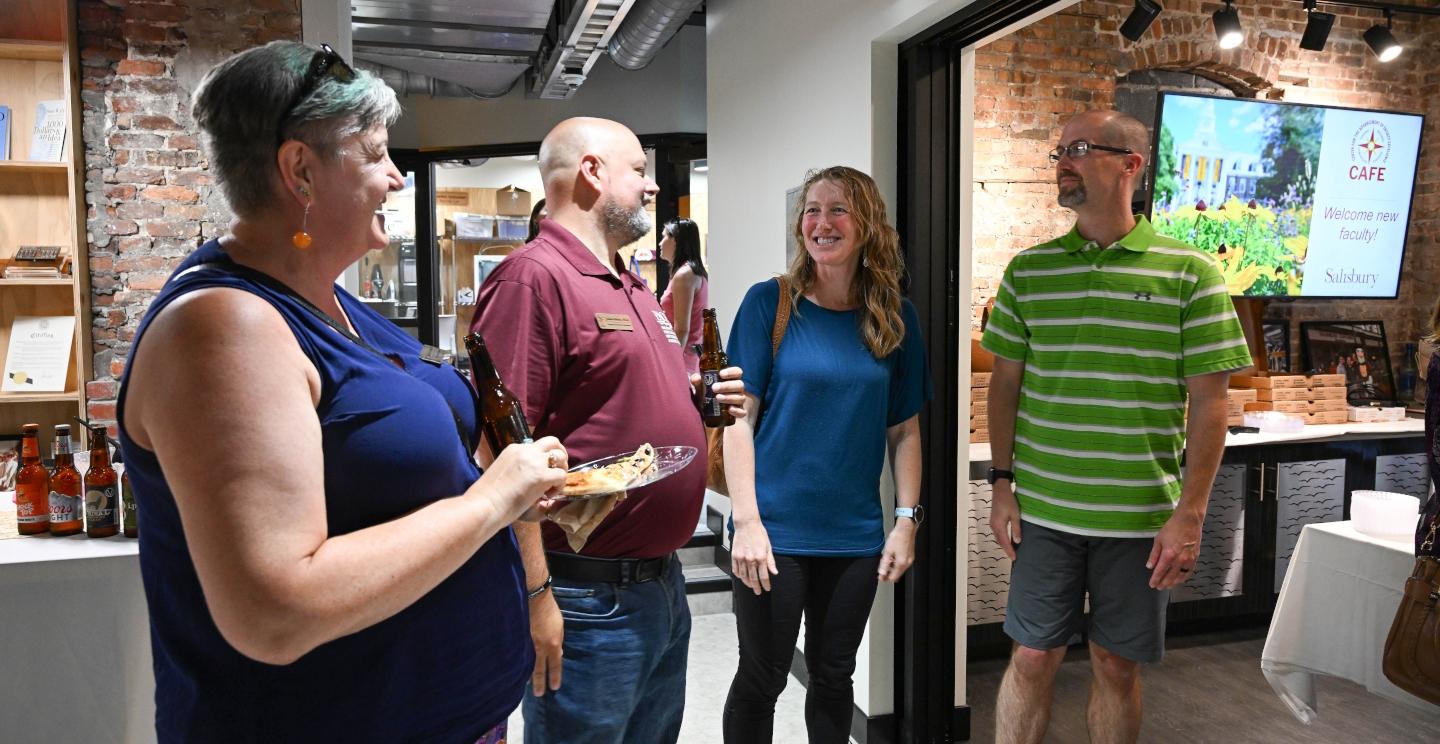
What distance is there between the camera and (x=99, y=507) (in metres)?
2.57

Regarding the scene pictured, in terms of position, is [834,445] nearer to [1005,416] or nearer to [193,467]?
[1005,416]

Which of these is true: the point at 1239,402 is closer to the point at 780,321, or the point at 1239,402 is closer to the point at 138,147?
the point at 780,321

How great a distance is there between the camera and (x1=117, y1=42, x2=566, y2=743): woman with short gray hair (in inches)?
32.9

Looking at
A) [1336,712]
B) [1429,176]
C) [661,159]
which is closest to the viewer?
[1336,712]

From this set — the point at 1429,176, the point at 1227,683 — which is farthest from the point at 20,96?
the point at 1429,176

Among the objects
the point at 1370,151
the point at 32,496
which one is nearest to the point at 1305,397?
the point at 1370,151

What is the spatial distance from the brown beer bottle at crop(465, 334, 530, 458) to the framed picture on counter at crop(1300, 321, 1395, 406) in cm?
452

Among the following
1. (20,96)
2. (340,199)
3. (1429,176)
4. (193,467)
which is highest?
(20,96)

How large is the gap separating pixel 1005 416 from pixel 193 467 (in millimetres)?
2199

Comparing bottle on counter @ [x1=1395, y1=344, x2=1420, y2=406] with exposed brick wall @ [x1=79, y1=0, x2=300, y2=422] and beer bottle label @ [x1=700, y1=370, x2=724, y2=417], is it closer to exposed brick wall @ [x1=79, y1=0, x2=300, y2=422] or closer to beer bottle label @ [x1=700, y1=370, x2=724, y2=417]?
beer bottle label @ [x1=700, y1=370, x2=724, y2=417]

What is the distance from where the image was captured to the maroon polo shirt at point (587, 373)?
1634 millimetres

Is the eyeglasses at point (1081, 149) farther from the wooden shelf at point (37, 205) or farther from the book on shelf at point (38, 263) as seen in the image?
the book on shelf at point (38, 263)

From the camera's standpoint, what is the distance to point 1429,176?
452 cm

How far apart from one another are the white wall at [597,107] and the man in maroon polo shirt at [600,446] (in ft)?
18.8
